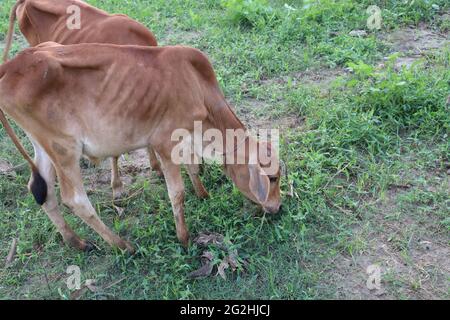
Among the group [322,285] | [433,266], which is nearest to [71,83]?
[322,285]

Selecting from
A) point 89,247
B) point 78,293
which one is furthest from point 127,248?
point 78,293

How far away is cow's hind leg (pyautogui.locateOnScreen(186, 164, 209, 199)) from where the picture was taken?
4.15 m

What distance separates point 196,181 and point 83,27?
1.49 metres

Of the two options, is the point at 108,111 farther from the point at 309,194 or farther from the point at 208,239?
the point at 309,194

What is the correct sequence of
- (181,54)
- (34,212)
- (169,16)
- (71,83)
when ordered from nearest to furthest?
(71,83) → (181,54) → (34,212) → (169,16)

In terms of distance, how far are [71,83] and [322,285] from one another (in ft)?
6.56

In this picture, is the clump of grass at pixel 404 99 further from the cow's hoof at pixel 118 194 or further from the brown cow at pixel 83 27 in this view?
the cow's hoof at pixel 118 194

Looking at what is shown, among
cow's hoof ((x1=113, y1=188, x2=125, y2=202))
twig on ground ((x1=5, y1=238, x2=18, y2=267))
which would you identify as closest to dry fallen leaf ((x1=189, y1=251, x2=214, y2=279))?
cow's hoof ((x1=113, y1=188, x2=125, y2=202))

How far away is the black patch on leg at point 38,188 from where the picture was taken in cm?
374

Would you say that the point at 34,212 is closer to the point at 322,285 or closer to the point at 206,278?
the point at 206,278

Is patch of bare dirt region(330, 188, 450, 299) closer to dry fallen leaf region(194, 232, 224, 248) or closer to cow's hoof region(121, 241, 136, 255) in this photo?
dry fallen leaf region(194, 232, 224, 248)

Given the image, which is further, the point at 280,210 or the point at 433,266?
the point at 280,210

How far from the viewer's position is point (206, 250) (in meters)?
3.84

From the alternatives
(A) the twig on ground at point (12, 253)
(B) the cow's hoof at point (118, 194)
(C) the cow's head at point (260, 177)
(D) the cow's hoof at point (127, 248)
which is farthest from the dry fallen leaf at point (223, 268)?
(A) the twig on ground at point (12, 253)
